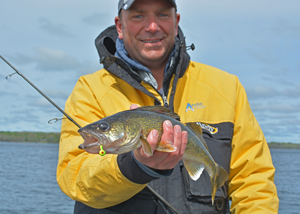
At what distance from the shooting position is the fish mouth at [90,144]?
2278mm

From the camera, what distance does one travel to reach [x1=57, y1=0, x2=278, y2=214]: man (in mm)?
3217

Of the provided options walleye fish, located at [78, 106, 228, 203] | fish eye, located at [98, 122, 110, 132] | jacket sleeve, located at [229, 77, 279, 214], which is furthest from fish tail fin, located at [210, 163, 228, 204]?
fish eye, located at [98, 122, 110, 132]

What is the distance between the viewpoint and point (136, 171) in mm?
2602

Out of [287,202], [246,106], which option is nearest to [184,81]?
[246,106]

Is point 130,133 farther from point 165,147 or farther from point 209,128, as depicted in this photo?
point 209,128

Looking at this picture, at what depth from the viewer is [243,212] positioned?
3375 millimetres

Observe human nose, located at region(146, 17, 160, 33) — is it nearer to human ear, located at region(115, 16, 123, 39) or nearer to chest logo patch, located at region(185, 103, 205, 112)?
human ear, located at region(115, 16, 123, 39)

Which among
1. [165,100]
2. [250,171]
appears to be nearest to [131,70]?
[165,100]

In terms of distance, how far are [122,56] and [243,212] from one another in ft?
7.91

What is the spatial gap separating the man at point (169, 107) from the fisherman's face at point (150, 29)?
12mm

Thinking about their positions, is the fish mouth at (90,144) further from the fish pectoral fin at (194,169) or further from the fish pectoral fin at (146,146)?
the fish pectoral fin at (194,169)

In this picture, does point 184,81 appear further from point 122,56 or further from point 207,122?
point 122,56

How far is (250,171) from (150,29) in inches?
83.8

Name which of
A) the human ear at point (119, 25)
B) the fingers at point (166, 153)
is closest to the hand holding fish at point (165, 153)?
the fingers at point (166, 153)
